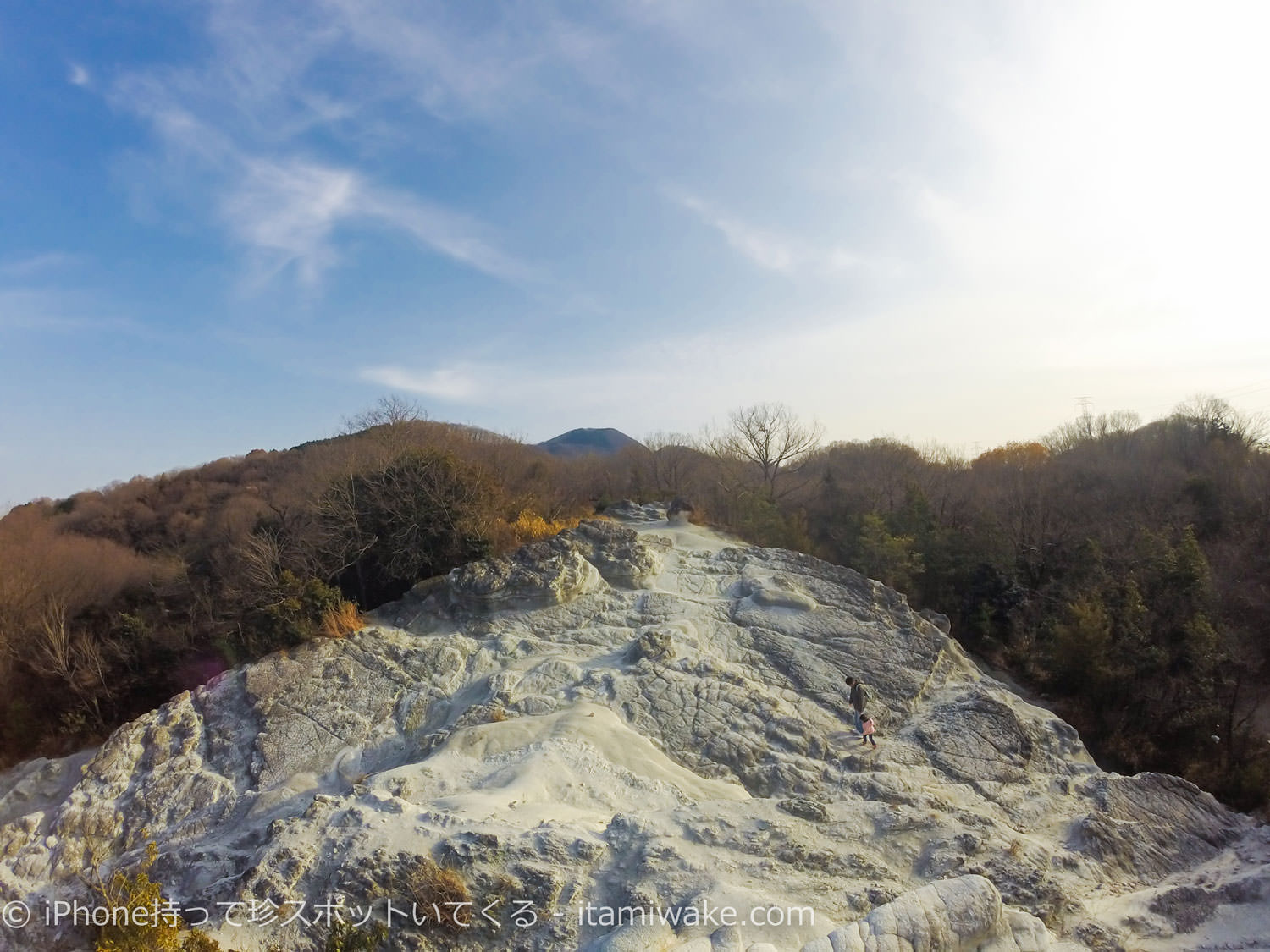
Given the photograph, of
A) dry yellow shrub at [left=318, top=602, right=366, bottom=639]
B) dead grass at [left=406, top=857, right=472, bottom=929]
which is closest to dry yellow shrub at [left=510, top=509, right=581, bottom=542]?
dry yellow shrub at [left=318, top=602, right=366, bottom=639]

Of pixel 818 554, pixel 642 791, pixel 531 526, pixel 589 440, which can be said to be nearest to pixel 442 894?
pixel 642 791

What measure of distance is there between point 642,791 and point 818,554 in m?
15.2

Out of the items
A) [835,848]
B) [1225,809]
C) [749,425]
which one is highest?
[749,425]

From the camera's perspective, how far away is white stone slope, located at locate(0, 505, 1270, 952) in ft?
26.2

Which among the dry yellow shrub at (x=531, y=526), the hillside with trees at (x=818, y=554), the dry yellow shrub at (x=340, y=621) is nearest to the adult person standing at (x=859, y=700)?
the hillside with trees at (x=818, y=554)

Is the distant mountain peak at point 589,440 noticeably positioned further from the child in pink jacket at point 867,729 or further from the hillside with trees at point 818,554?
the child in pink jacket at point 867,729

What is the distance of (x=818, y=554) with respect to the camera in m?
24.2

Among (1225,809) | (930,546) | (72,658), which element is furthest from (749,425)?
(72,658)

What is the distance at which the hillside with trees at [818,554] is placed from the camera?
15.6m

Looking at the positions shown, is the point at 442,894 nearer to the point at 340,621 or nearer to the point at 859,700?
the point at 859,700

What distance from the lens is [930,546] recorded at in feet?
72.7

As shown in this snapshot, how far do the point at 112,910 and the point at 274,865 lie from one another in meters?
1.77

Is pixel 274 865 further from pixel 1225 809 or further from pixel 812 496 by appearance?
pixel 812 496

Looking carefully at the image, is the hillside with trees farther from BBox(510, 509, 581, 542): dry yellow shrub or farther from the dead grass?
the dead grass
